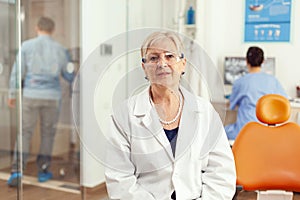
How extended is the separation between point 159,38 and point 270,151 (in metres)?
0.89

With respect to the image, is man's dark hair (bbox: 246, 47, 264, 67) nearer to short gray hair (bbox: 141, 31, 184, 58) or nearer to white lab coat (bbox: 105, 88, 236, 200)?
white lab coat (bbox: 105, 88, 236, 200)

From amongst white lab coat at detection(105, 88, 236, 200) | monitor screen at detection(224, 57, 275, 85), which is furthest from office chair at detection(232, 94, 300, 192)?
monitor screen at detection(224, 57, 275, 85)

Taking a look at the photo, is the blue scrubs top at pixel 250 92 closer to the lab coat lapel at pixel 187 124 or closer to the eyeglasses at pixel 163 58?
the lab coat lapel at pixel 187 124

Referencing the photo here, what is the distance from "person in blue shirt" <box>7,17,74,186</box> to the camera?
2941mm

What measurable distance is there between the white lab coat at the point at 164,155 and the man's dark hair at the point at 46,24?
74.1 inches

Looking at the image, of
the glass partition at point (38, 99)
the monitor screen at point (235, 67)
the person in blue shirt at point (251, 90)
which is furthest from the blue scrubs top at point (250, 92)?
the glass partition at point (38, 99)

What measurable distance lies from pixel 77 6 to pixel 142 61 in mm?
1862

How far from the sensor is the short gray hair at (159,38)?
1306mm

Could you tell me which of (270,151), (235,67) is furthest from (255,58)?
(270,151)

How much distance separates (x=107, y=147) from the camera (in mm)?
1355

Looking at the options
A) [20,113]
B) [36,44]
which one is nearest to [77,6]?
[36,44]

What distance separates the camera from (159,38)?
4.29 feet

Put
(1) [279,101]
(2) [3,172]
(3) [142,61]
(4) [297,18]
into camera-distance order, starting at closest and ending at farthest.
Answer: (3) [142,61], (1) [279,101], (2) [3,172], (4) [297,18]

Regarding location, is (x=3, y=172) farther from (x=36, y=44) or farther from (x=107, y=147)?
(x=107, y=147)
